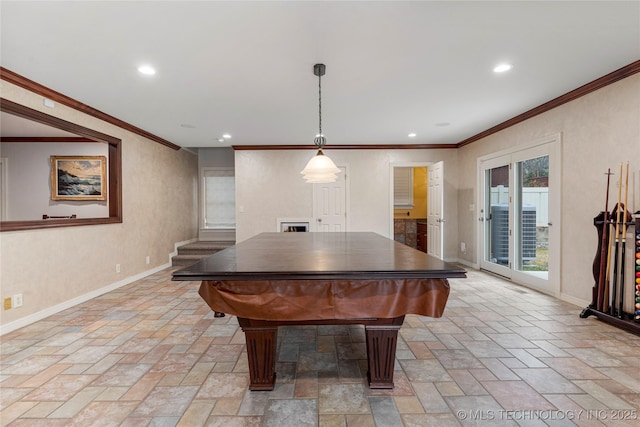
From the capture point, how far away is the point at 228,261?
1.78m

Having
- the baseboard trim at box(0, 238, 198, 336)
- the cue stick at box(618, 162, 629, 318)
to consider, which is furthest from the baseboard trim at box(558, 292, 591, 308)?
the baseboard trim at box(0, 238, 198, 336)

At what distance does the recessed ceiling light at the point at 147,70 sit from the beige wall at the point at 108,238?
1.29 meters

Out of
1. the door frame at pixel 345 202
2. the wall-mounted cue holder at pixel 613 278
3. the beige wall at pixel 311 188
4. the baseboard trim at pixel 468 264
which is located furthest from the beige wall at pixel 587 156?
the door frame at pixel 345 202

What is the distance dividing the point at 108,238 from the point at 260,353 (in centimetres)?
351

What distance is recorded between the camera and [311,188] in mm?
5957

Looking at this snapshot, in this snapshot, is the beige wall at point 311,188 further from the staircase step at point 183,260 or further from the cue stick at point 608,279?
the cue stick at point 608,279

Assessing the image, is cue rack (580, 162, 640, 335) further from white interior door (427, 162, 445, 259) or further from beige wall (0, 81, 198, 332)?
beige wall (0, 81, 198, 332)

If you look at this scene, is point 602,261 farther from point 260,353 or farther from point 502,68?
point 260,353

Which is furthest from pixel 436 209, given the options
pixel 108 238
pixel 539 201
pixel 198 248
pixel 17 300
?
pixel 17 300

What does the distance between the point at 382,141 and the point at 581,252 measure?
3.49 metres

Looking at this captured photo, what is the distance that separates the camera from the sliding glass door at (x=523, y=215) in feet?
11.8

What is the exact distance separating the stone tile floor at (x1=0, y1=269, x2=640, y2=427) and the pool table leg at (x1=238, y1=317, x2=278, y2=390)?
80mm

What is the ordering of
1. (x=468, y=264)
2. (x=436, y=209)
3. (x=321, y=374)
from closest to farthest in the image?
(x=321, y=374), (x=436, y=209), (x=468, y=264)

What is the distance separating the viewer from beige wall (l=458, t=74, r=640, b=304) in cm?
270
